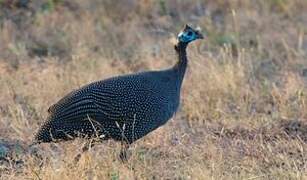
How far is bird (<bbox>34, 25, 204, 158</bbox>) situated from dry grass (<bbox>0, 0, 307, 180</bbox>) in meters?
0.14

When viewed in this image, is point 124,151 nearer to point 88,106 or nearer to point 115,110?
point 115,110

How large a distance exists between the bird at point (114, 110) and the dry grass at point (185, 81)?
0.14 m

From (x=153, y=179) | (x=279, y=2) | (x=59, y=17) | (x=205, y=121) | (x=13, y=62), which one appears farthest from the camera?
(x=279, y=2)

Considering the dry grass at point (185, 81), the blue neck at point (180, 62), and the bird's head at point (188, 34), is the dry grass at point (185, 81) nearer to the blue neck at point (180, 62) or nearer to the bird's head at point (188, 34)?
the blue neck at point (180, 62)

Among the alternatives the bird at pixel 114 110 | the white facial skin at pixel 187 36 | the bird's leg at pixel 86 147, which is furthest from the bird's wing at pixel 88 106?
the white facial skin at pixel 187 36

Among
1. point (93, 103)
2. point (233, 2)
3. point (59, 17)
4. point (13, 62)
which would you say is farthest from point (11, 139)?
point (233, 2)

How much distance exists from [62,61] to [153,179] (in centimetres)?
302

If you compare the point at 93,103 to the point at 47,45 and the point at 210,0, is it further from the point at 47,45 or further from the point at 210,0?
the point at 210,0

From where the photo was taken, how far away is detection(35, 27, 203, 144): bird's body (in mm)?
5020

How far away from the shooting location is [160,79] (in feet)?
17.5

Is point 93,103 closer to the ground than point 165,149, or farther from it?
farther from it

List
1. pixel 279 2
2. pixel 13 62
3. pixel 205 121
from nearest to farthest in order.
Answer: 1. pixel 205 121
2. pixel 13 62
3. pixel 279 2

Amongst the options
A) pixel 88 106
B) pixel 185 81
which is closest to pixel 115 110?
pixel 88 106

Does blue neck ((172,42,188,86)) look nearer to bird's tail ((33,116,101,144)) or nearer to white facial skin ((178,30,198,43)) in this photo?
white facial skin ((178,30,198,43))
